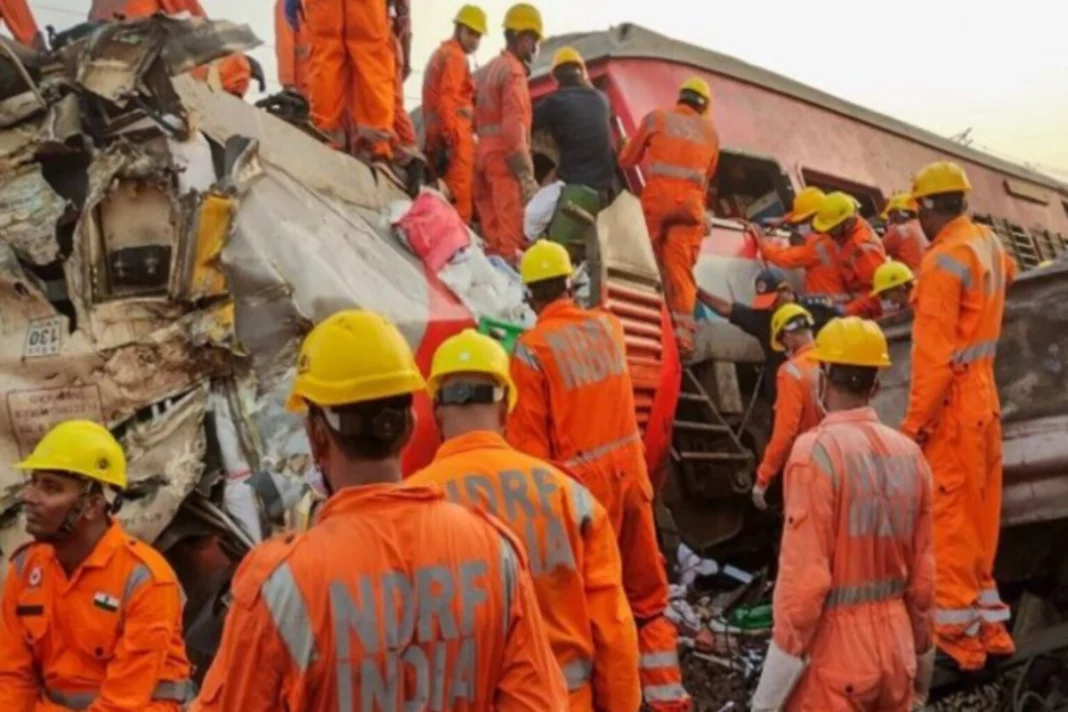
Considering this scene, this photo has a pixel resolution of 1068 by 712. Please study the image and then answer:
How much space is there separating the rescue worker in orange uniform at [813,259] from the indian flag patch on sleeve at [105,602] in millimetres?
4932

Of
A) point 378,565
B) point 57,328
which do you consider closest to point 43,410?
point 57,328

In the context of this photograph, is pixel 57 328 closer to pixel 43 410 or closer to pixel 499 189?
pixel 43 410

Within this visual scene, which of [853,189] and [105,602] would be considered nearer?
[105,602]

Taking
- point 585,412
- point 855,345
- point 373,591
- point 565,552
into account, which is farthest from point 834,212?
point 373,591

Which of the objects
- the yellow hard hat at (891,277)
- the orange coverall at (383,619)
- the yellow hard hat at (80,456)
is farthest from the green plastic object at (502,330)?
the orange coverall at (383,619)

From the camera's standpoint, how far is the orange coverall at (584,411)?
3.85 meters

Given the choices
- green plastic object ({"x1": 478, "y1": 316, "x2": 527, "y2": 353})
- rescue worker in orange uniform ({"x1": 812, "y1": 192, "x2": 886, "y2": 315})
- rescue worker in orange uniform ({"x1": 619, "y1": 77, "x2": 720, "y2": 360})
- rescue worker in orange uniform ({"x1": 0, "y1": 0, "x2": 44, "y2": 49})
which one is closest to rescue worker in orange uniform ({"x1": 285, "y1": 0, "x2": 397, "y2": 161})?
green plastic object ({"x1": 478, "y1": 316, "x2": 527, "y2": 353})

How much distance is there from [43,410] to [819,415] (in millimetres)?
3506

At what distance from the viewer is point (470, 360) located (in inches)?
104

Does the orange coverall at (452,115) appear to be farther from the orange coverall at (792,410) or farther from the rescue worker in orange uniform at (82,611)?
the rescue worker in orange uniform at (82,611)

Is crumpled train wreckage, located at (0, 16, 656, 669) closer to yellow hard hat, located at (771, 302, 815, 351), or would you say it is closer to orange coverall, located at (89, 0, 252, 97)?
yellow hard hat, located at (771, 302, 815, 351)

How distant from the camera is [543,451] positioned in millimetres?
3932

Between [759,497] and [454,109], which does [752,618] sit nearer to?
[759,497]

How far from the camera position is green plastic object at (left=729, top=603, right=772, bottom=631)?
5.61 meters
